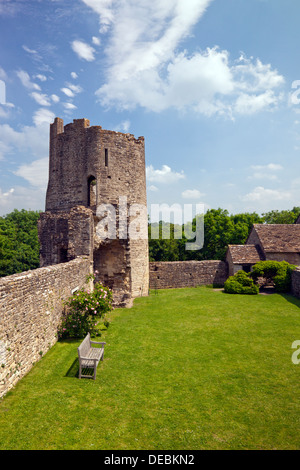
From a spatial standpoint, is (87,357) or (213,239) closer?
(87,357)

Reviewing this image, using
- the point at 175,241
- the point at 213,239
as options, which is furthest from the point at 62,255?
the point at 175,241

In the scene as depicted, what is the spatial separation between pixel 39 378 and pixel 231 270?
1917cm

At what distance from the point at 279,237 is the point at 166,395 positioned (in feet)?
70.5

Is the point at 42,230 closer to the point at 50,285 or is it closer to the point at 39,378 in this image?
the point at 50,285

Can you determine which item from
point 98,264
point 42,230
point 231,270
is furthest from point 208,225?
point 42,230

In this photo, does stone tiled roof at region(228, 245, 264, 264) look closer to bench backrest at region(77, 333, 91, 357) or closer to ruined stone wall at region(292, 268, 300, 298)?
ruined stone wall at region(292, 268, 300, 298)

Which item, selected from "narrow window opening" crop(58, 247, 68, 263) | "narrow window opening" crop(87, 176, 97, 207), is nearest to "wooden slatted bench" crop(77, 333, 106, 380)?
"narrow window opening" crop(58, 247, 68, 263)

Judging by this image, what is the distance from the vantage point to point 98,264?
59.4 ft

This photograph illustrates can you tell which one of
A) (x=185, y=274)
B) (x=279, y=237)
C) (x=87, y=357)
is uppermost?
(x=279, y=237)

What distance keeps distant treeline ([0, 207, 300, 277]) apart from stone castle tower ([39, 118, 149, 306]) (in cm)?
1874

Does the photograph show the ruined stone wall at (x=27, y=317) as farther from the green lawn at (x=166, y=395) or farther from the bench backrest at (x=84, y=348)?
the bench backrest at (x=84, y=348)

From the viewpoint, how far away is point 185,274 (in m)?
23.8

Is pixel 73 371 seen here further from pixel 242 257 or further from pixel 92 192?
pixel 242 257

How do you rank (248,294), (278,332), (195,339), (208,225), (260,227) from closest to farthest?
Answer: (195,339) → (278,332) → (248,294) → (260,227) → (208,225)
